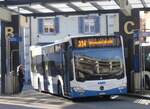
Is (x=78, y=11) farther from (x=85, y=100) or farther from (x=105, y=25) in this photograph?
(x=105, y=25)

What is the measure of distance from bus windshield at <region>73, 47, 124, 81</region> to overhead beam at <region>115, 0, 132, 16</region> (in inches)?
151

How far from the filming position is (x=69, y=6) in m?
31.2

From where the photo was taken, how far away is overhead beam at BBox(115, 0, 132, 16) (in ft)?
90.5

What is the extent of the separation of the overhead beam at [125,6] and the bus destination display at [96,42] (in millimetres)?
3188

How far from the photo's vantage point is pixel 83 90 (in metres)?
24.2

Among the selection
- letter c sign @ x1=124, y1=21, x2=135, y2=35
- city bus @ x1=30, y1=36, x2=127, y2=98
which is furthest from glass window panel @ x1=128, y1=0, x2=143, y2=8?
city bus @ x1=30, y1=36, x2=127, y2=98

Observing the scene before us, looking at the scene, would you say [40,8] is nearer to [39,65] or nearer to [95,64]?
[39,65]

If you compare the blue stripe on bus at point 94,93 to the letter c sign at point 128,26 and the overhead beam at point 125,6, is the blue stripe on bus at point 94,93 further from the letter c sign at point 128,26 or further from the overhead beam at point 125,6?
the letter c sign at point 128,26

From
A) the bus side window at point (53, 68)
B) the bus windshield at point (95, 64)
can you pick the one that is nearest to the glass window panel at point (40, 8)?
the bus side window at point (53, 68)

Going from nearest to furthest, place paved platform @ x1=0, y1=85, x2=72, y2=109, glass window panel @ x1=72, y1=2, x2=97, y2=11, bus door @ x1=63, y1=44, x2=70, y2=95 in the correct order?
paved platform @ x1=0, y1=85, x2=72, y2=109 → bus door @ x1=63, y1=44, x2=70, y2=95 → glass window panel @ x1=72, y1=2, x2=97, y2=11

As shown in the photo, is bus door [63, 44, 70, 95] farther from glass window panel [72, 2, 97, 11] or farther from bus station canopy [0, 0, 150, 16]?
glass window panel [72, 2, 97, 11]

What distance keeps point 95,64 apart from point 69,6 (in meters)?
7.60

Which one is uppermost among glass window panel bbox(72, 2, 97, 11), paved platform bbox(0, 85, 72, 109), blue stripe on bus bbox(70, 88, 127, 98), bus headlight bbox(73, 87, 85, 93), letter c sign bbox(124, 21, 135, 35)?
glass window panel bbox(72, 2, 97, 11)

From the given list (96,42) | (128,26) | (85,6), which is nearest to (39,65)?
(85,6)
